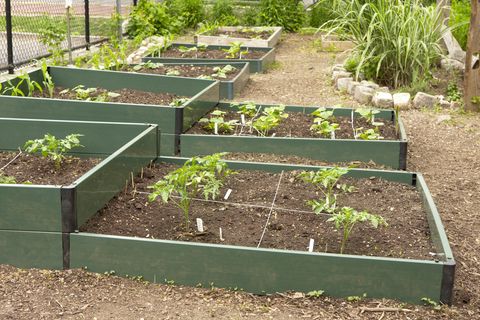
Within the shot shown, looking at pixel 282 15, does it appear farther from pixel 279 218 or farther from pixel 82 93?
pixel 279 218

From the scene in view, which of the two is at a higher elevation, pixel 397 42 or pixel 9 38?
pixel 397 42

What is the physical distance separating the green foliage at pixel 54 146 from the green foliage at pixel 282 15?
343 inches

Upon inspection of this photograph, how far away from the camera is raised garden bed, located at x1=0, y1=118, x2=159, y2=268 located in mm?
3959

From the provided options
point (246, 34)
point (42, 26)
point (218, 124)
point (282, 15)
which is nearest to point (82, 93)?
point (218, 124)

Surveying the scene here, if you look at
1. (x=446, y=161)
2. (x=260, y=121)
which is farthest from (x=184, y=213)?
(x=446, y=161)

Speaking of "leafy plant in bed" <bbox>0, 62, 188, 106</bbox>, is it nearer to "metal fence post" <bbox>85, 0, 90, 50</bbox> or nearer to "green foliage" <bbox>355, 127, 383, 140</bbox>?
"green foliage" <bbox>355, 127, 383, 140</bbox>

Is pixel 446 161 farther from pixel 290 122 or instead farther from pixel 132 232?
pixel 132 232

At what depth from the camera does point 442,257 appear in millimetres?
3854

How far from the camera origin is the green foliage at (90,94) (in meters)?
6.82

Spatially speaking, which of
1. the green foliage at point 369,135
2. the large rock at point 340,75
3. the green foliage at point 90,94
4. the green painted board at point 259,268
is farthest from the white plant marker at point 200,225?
the large rock at point 340,75

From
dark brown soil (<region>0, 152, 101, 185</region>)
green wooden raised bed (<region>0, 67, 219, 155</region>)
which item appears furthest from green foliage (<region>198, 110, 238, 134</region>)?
dark brown soil (<region>0, 152, 101, 185</region>)

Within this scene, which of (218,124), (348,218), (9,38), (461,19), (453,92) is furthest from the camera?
(461,19)

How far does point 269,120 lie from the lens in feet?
19.8

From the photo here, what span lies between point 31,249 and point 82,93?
3.10 m
